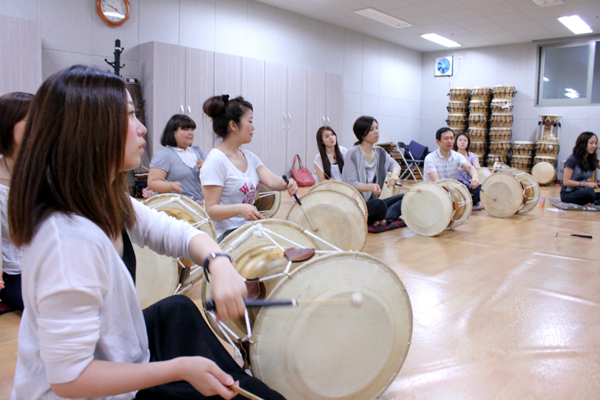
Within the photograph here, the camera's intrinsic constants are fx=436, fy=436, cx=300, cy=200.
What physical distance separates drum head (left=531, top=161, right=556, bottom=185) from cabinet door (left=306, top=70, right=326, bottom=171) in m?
4.74

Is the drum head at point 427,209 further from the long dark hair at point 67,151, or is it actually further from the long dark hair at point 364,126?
the long dark hair at point 67,151

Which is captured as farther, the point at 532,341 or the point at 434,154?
the point at 434,154

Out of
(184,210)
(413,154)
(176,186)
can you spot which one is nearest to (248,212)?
(184,210)

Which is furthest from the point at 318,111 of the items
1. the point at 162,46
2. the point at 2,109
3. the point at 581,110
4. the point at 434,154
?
the point at 2,109

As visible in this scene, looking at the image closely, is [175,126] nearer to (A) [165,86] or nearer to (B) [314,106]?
(A) [165,86]

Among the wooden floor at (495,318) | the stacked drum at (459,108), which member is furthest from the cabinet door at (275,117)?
the stacked drum at (459,108)

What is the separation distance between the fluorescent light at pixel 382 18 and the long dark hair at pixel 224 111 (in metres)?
6.41

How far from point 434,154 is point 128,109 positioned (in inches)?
183

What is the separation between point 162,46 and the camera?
20.8 feet

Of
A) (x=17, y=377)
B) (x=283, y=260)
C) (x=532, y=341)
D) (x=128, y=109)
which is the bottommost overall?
(x=532, y=341)

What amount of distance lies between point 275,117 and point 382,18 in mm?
3022

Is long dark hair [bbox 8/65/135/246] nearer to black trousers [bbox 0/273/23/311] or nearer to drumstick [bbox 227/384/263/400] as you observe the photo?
drumstick [bbox 227/384/263/400]

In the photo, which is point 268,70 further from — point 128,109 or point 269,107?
point 128,109

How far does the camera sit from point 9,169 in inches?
84.5
